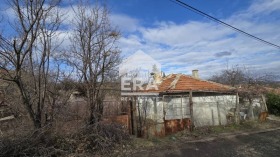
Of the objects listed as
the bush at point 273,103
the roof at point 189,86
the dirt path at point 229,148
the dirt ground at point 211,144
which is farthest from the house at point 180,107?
the bush at point 273,103

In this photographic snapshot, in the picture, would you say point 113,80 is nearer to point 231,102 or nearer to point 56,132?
point 56,132

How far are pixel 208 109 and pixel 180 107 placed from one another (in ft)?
5.46

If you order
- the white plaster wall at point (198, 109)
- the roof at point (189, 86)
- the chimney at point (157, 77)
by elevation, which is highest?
the chimney at point (157, 77)

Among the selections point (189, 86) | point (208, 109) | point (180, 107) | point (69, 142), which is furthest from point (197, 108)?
point (69, 142)

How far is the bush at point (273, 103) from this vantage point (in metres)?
18.4

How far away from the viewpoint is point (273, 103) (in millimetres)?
18641

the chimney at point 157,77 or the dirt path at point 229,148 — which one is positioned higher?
the chimney at point 157,77

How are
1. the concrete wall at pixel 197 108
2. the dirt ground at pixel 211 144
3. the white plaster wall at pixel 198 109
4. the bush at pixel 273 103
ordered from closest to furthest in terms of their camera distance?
the dirt ground at pixel 211 144 < the concrete wall at pixel 197 108 < the white plaster wall at pixel 198 109 < the bush at pixel 273 103

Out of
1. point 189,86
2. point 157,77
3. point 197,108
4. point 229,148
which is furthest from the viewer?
point 157,77

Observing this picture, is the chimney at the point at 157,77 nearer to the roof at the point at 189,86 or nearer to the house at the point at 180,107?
the roof at the point at 189,86

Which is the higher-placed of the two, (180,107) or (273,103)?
(180,107)

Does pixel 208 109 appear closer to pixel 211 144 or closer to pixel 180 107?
pixel 180 107

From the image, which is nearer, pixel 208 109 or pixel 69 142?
pixel 69 142

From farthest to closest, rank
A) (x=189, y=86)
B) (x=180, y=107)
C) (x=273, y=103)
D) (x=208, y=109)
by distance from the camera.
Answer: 1. (x=273, y=103)
2. (x=189, y=86)
3. (x=208, y=109)
4. (x=180, y=107)
